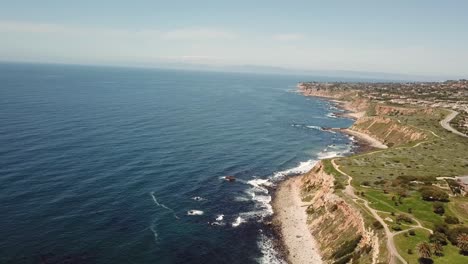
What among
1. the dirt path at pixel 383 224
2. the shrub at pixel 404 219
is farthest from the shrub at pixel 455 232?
the dirt path at pixel 383 224

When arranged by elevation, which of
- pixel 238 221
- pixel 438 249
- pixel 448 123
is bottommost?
pixel 238 221

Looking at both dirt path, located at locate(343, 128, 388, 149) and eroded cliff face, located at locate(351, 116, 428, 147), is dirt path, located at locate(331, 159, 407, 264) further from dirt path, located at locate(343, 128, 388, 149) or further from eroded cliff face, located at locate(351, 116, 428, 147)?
eroded cliff face, located at locate(351, 116, 428, 147)

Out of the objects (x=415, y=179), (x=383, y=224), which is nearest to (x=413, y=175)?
(x=415, y=179)

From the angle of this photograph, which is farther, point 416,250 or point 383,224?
point 383,224

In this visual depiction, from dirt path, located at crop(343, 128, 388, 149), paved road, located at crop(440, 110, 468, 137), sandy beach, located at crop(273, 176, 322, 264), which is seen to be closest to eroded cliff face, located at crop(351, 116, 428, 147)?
dirt path, located at crop(343, 128, 388, 149)

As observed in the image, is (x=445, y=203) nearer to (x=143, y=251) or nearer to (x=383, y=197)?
(x=383, y=197)

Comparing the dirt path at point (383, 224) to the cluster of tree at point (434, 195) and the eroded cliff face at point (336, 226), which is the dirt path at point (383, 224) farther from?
the cluster of tree at point (434, 195)

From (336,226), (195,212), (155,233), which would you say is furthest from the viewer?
(195,212)

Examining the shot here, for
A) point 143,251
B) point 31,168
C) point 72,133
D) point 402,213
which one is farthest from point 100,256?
point 72,133

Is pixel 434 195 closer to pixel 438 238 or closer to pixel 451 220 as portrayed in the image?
pixel 451 220

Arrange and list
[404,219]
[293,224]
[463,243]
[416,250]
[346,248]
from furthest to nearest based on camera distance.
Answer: [293,224] < [404,219] < [346,248] < [463,243] < [416,250]
